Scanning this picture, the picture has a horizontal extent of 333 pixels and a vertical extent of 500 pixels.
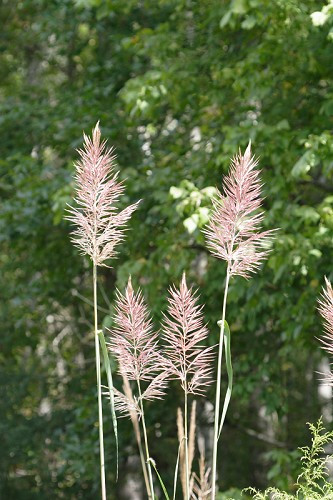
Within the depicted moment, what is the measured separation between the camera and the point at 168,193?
6.29 meters

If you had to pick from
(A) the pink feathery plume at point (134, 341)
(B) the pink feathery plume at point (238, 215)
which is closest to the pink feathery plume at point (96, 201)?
(A) the pink feathery plume at point (134, 341)

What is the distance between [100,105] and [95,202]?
6439mm

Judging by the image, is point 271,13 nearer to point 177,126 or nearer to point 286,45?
point 286,45

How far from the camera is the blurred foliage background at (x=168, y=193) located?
582cm

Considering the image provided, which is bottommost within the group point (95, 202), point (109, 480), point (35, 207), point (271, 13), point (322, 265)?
point (109, 480)

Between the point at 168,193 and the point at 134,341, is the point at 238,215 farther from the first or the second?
the point at 168,193

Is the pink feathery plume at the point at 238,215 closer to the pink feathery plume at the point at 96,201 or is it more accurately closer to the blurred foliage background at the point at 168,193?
the pink feathery plume at the point at 96,201

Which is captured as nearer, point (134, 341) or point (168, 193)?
point (134, 341)

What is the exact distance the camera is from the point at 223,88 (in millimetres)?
6852

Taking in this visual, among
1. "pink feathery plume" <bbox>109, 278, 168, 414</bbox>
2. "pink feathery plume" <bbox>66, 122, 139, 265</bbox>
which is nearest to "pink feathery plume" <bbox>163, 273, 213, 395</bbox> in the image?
"pink feathery plume" <bbox>109, 278, 168, 414</bbox>

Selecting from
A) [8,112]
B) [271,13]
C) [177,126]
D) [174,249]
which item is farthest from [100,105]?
[271,13]

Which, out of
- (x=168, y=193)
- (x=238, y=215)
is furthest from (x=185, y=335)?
(x=168, y=193)

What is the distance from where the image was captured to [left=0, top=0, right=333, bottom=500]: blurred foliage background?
19.1 feet

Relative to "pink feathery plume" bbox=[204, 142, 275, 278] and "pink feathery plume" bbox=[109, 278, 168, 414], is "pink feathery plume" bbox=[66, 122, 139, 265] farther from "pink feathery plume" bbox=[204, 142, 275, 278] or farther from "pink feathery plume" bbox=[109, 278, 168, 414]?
"pink feathery plume" bbox=[204, 142, 275, 278]
